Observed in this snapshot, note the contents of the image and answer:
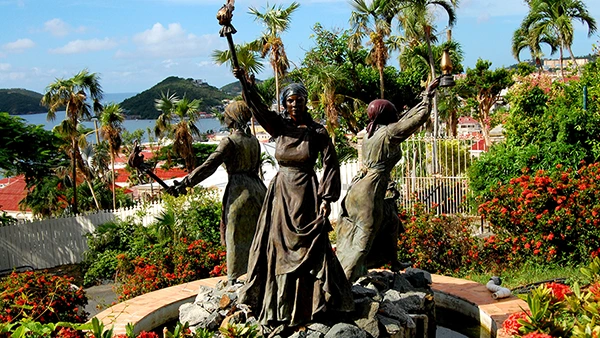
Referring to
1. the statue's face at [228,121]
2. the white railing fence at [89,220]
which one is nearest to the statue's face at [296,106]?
the statue's face at [228,121]

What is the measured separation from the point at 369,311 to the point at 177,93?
74997 millimetres

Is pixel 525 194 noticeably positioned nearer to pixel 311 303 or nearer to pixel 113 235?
pixel 311 303

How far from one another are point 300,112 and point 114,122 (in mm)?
16840

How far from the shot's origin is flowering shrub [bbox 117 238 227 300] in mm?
7977

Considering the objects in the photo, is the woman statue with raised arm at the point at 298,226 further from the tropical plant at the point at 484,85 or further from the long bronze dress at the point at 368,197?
the tropical plant at the point at 484,85

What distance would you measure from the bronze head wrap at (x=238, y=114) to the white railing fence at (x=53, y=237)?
8949 mm

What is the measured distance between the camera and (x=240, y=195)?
579cm

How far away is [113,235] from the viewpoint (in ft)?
45.1

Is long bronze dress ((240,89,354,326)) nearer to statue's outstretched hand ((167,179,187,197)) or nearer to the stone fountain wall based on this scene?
the stone fountain wall

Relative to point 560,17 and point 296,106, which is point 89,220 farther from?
point 560,17

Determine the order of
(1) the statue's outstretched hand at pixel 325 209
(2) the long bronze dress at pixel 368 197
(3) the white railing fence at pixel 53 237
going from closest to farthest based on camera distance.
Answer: (1) the statue's outstretched hand at pixel 325 209 → (2) the long bronze dress at pixel 368 197 → (3) the white railing fence at pixel 53 237

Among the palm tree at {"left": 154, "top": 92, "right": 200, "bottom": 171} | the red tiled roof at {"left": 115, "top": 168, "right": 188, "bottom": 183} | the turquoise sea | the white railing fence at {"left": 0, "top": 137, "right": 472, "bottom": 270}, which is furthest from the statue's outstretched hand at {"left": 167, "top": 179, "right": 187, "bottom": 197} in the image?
the red tiled roof at {"left": 115, "top": 168, "right": 188, "bottom": 183}

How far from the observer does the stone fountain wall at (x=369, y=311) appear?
4.73 m

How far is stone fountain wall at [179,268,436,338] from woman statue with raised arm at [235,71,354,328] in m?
0.14
